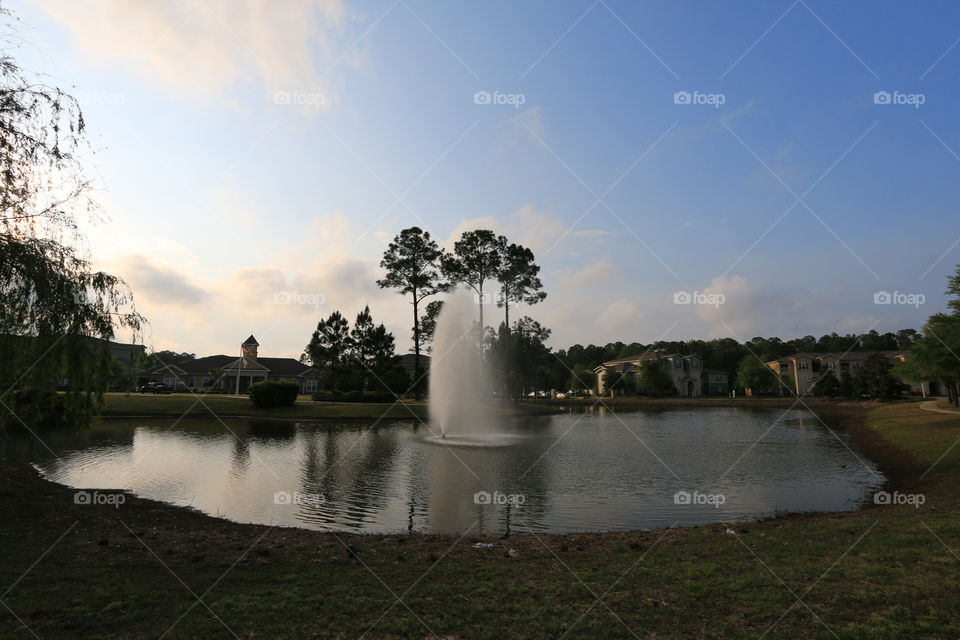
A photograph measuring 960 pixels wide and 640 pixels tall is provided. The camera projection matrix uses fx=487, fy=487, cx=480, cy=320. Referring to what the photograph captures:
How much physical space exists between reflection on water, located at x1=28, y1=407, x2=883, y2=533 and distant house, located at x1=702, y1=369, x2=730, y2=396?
94.2 meters

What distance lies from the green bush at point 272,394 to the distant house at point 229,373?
136ft

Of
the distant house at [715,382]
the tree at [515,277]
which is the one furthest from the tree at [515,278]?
the distant house at [715,382]

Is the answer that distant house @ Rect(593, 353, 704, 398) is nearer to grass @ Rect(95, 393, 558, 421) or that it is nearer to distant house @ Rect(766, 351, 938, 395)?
distant house @ Rect(766, 351, 938, 395)

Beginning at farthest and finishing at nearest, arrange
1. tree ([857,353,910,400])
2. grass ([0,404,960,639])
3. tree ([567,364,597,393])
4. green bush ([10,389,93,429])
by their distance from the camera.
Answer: tree ([567,364,597,393]), tree ([857,353,910,400]), green bush ([10,389,93,429]), grass ([0,404,960,639])

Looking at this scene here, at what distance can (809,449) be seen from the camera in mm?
27203

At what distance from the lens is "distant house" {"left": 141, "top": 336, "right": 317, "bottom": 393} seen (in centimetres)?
9062

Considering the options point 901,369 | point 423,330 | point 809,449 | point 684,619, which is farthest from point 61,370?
point 901,369

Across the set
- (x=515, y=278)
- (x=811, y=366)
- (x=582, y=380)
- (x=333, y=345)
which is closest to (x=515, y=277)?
(x=515, y=278)

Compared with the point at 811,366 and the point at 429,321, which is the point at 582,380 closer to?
the point at 811,366

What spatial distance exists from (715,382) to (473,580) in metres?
129

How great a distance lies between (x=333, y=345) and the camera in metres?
65.3

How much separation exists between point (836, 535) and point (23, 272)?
19.1m

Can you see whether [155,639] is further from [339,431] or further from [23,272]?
[339,431]

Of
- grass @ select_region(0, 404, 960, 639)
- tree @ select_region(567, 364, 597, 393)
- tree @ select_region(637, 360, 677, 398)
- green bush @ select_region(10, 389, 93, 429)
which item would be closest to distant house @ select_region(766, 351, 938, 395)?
tree @ select_region(637, 360, 677, 398)
